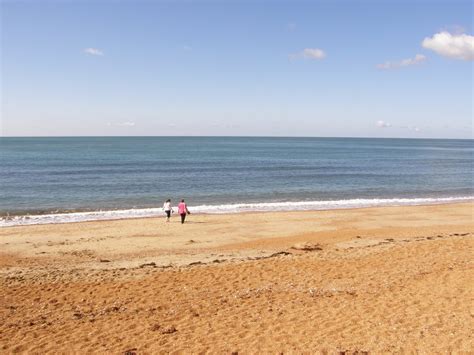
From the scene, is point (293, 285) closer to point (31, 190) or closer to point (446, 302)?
point (446, 302)

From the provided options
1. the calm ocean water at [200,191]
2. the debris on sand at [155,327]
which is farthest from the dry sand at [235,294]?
the calm ocean water at [200,191]

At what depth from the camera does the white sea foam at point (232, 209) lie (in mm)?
27892

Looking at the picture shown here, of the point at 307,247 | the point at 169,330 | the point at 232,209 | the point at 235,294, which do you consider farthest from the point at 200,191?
the point at 169,330

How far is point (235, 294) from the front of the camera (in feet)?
40.4

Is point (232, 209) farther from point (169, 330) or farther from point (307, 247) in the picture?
point (169, 330)

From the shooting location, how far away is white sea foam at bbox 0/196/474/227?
2789cm

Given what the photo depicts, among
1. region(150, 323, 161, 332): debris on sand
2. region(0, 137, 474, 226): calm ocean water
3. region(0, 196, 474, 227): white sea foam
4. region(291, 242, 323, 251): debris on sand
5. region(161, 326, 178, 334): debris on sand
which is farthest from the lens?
region(0, 137, 474, 226): calm ocean water

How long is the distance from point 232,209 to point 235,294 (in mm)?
20047

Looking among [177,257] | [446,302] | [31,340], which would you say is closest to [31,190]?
[177,257]

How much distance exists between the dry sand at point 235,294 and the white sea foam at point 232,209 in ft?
19.5

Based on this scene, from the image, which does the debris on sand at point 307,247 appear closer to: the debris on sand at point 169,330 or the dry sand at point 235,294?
the dry sand at point 235,294

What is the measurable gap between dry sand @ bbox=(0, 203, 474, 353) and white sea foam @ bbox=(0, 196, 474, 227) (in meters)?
5.95

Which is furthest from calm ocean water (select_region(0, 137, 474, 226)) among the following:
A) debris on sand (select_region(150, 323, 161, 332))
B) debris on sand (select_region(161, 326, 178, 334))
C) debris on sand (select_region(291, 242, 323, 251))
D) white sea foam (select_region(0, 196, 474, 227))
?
debris on sand (select_region(161, 326, 178, 334))

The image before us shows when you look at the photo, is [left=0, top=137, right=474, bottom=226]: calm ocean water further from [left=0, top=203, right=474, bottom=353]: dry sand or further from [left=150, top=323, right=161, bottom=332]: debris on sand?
[left=150, top=323, right=161, bottom=332]: debris on sand
